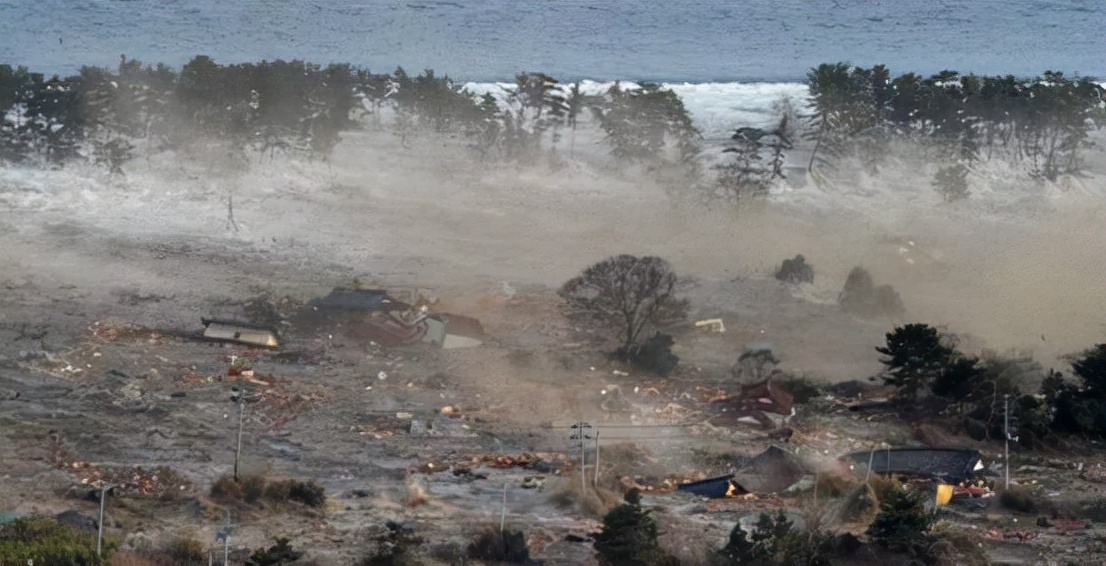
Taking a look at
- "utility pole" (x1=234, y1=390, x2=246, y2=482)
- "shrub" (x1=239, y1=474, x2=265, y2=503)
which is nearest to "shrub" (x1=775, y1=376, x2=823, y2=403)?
"utility pole" (x1=234, y1=390, x2=246, y2=482)

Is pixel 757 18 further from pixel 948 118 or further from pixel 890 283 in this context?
pixel 890 283

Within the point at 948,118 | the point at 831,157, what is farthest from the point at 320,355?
the point at 948,118

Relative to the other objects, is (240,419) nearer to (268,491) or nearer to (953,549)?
(268,491)

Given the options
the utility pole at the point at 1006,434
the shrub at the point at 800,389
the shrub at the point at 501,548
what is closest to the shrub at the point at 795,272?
the shrub at the point at 800,389

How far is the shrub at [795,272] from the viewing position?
97.2 meters

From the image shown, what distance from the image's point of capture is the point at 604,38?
124812 millimetres

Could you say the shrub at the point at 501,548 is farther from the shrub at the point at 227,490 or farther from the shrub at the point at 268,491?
the shrub at the point at 227,490

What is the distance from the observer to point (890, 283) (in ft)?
323

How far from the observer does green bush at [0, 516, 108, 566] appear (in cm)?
5959

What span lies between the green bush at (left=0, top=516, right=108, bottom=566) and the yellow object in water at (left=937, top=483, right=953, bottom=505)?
2951 centimetres

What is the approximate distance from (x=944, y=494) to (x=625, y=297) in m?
20.2

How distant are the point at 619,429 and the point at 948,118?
151ft

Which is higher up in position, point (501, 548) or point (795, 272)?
point (795, 272)

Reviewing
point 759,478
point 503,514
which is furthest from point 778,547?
point 503,514
